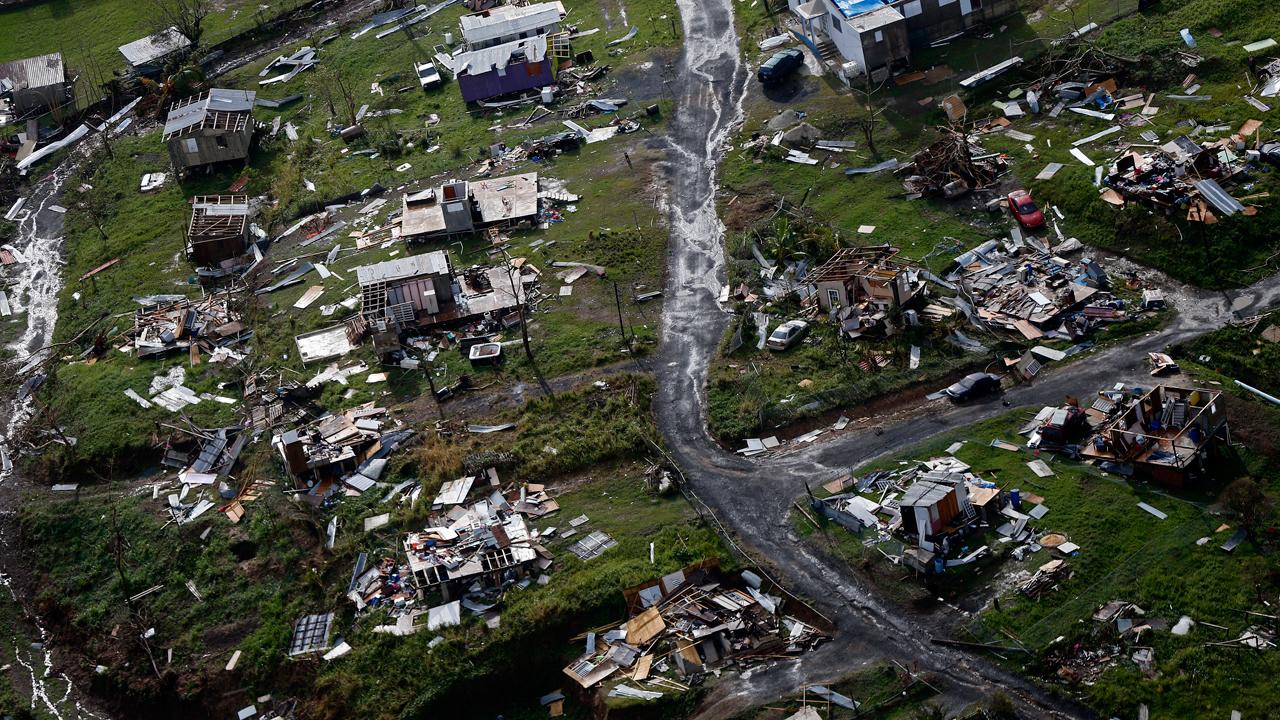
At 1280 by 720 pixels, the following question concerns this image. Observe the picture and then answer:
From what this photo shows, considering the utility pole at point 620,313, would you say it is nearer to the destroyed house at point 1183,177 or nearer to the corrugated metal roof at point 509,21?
the destroyed house at point 1183,177

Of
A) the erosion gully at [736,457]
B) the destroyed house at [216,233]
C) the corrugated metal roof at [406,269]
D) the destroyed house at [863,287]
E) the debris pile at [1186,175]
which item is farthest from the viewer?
the destroyed house at [216,233]

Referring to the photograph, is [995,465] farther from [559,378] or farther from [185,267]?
[185,267]

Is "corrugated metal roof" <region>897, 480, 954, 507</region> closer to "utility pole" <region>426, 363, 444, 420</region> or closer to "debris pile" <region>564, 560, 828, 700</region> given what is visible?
"debris pile" <region>564, 560, 828, 700</region>


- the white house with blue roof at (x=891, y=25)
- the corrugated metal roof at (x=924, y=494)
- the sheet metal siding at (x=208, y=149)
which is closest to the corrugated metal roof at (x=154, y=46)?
the sheet metal siding at (x=208, y=149)

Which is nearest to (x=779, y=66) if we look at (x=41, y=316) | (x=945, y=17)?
(x=945, y=17)

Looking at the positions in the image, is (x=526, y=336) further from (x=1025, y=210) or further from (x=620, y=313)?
(x=1025, y=210)

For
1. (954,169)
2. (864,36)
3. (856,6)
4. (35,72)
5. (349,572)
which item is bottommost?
(349,572)
